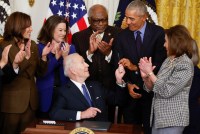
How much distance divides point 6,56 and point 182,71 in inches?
61.9

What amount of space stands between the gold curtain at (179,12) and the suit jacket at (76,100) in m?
2.41

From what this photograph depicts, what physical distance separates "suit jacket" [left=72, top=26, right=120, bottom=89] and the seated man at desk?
672mm

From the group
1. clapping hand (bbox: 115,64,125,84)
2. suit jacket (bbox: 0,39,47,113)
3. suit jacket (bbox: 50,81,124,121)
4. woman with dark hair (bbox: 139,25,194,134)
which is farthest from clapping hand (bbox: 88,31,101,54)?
woman with dark hair (bbox: 139,25,194,134)

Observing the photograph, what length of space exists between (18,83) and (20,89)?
63mm

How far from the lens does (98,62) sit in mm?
4590

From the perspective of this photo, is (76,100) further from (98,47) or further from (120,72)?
(98,47)

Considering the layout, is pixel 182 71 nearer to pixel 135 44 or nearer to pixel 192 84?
pixel 192 84

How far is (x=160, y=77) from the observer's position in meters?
3.67

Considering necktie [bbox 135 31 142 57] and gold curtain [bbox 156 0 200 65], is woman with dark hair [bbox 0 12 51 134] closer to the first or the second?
necktie [bbox 135 31 142 57]

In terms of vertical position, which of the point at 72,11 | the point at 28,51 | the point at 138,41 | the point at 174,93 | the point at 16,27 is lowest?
the point at 174,93

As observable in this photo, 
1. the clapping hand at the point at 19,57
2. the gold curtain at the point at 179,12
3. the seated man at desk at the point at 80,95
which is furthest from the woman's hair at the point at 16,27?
the gold curtain at the point at 179,12

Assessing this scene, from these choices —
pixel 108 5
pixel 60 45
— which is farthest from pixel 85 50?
pixel 108 5

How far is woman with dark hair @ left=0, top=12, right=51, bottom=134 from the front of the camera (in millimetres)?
4141

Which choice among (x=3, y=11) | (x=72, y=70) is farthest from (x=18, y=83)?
(x=3, y=11)
